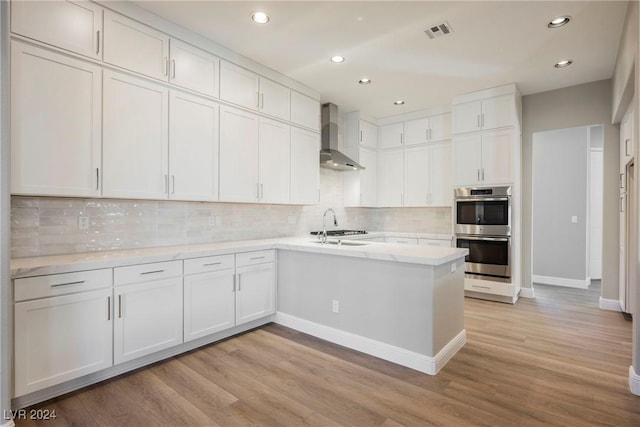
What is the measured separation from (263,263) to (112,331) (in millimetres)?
1444

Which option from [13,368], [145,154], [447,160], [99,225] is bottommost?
[13,368]

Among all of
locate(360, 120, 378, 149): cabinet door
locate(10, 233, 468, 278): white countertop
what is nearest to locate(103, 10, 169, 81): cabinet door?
locate(10, 233, 468, 278): white countertop

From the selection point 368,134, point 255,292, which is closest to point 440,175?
point 368,134

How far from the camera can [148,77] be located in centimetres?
276

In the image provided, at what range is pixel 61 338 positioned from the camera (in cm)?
211

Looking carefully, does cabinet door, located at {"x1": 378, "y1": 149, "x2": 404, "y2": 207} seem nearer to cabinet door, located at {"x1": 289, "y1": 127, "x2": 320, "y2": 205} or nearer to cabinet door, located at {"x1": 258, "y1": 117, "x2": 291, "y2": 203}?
cabinet door, located at {"x1": 289, "y1": 127, "x2": 320, "y2": 205}

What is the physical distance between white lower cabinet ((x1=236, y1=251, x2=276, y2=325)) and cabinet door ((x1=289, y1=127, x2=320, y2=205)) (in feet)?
3.43

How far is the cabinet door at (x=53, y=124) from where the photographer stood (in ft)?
6.95

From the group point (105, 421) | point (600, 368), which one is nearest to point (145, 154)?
point (105, 421)

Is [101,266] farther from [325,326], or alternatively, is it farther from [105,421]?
[325,326]

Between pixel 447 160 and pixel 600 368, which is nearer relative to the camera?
pixel 600 368

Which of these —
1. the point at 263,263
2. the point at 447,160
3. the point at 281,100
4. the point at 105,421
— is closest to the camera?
the point at 105,421

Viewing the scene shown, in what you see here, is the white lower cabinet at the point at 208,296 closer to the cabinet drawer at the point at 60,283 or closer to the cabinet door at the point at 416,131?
the cabinet drawer at the point at 60,283

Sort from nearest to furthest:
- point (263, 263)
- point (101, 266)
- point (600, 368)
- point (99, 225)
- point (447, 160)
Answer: point (101, 266) < point (600, 368) < point (99, 225) < point (263, 263) < point (447, 160)
